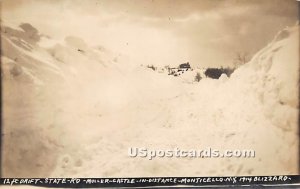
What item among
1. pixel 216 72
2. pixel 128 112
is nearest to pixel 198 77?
pixel 216 72

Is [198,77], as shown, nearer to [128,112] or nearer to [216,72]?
[216,72]

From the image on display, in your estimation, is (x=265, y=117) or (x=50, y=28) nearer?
(x=50, y=28)

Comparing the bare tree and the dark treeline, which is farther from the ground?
the dark treeline

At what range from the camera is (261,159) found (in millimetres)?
1617

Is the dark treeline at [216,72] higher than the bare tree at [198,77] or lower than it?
higher

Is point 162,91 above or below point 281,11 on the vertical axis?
below

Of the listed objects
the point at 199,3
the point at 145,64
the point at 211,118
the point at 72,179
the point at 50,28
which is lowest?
the point at 72,179

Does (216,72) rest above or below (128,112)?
above

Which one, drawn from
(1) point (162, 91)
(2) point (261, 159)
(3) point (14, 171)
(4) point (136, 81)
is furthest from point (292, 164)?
(3) point (14, 171)

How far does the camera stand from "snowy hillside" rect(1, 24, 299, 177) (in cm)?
150

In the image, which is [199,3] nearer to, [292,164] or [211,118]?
[211,118]

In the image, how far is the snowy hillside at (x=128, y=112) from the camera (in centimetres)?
150

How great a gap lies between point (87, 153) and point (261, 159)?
89 cm

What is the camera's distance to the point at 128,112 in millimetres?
1546
